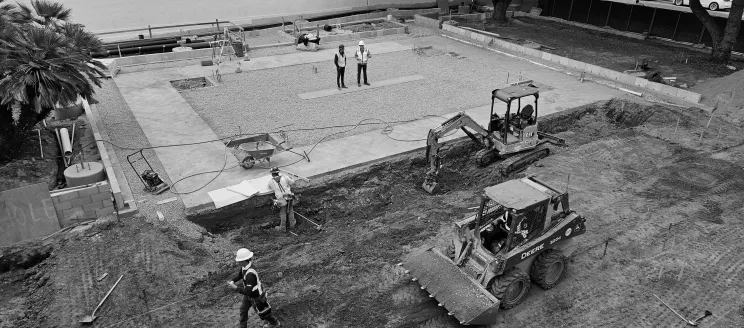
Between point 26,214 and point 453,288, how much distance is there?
8374 millimetres

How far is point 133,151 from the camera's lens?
47.0 feet

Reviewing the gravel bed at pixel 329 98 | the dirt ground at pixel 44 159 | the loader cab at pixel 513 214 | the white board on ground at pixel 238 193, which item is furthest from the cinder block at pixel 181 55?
the loader cab at pixel 513 214

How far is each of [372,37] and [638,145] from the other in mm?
16188

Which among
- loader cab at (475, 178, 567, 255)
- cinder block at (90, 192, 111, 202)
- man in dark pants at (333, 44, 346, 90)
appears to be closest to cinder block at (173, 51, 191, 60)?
man in dark pants at (333, 44, 346, 90)

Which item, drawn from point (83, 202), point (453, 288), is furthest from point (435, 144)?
point (83, 202)

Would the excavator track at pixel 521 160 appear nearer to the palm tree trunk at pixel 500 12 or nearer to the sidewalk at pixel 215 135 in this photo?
the sidewalk at pixel 215 135

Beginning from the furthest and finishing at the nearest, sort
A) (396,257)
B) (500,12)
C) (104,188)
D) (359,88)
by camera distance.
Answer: (500,12), (359,88), (104,188), (396,257)

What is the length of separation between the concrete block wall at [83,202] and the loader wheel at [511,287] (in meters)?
8.05

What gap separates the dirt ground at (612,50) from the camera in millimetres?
21891

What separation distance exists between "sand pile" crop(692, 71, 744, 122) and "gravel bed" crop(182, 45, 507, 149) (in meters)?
7.28

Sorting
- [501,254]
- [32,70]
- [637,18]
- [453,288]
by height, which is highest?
[32,70]

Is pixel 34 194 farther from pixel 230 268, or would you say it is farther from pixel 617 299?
pixel 617 299

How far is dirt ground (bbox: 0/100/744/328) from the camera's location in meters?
8.61

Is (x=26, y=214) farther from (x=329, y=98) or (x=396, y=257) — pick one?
(x=329, y=98)
